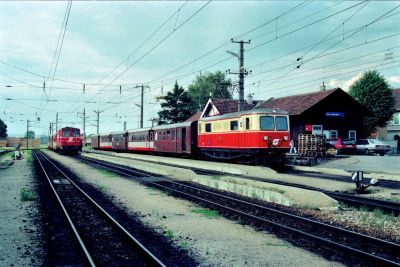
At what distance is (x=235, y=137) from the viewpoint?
23.1 meters

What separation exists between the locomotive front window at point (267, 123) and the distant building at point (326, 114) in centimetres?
1526

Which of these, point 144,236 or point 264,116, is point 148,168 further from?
point 144,236

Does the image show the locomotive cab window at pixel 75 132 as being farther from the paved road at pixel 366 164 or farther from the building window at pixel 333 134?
the paved road at pixel 366 164

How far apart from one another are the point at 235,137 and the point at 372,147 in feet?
58.4

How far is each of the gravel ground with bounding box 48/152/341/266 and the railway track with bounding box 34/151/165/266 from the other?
0.85 metres

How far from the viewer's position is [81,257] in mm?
6590

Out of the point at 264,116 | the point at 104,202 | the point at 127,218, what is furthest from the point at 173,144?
the point at 127,218

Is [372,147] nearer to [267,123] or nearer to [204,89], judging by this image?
[267,123]

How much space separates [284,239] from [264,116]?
47.2 ft

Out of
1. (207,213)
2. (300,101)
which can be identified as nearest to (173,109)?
(300,101)

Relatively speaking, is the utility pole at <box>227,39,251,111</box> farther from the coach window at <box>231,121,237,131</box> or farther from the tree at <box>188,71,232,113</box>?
the tree at <box>188,71,232,113</box>

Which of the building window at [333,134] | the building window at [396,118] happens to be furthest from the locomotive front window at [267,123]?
the building window at [396,118]

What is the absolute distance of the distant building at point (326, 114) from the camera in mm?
37250

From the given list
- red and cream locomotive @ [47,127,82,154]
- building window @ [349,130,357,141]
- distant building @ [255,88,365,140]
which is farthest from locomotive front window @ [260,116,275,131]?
red and cream locomotive @ [47,127,82,154]
